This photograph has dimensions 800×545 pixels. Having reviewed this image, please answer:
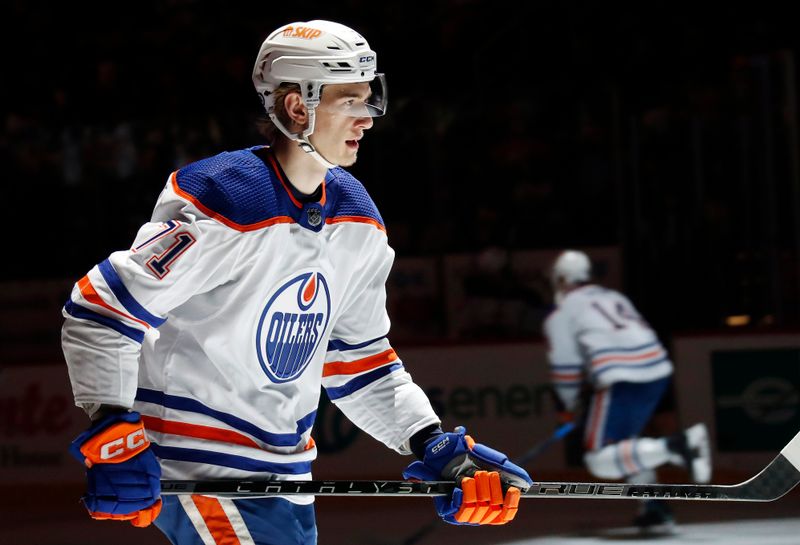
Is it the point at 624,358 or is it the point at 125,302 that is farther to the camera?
the point at 624,358

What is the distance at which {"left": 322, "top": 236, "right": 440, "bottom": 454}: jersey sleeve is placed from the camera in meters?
2.32

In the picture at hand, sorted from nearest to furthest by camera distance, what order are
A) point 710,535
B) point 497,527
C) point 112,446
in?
point 112,446
point 710,535
point 497,527

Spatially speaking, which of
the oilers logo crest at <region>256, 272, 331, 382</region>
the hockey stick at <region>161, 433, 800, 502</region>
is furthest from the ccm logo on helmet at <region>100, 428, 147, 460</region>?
the oilers logo crest at <region>256, 272, 331, 382</region>

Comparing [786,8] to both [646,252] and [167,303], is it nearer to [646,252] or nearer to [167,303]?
[646,252]

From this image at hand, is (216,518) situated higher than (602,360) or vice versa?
(216,518)

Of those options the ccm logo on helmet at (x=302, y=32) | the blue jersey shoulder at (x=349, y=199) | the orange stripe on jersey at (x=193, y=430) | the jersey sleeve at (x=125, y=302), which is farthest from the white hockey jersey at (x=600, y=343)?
the jersey sleeve at (x=125, y=302)

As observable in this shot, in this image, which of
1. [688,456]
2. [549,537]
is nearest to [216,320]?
[549,537]

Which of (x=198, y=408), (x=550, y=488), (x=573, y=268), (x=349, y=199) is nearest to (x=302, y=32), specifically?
(x=349, y=199)

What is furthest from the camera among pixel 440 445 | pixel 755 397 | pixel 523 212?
pixel 523 212

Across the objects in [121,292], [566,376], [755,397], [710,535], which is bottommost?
[710,535]

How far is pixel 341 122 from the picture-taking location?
2203 mm

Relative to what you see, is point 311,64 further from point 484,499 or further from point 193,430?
point 484,499

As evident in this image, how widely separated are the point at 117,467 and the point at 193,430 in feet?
0.72

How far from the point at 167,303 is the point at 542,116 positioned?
5.11 meters
